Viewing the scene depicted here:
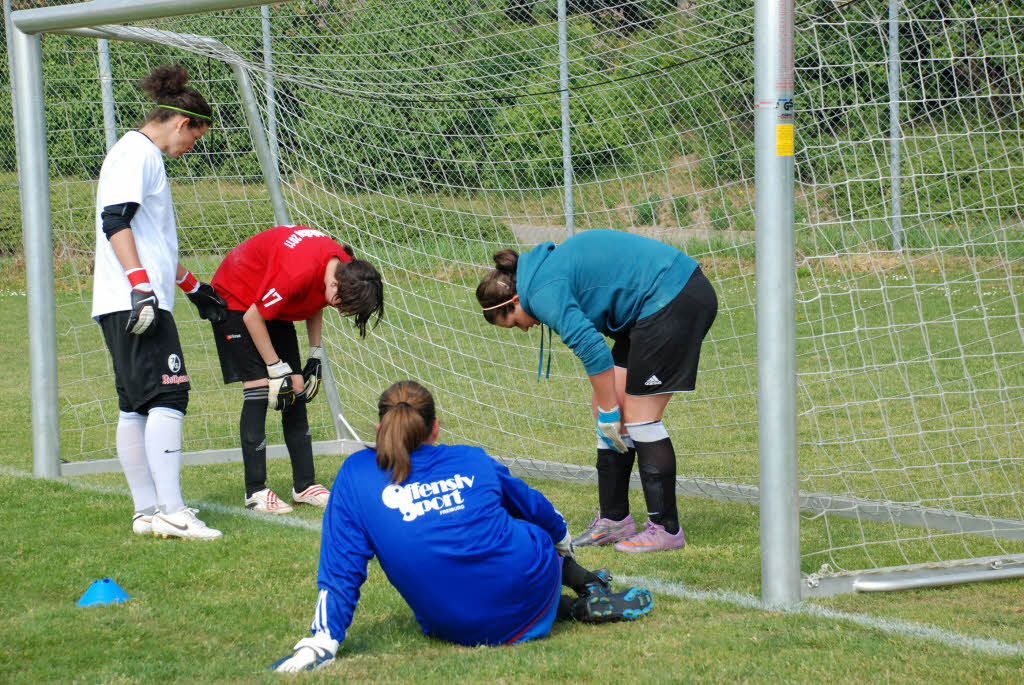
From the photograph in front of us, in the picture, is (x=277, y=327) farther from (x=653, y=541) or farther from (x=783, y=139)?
(x=783, y=139)

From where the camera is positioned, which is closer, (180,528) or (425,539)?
(425,539)

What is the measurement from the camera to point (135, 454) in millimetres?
5062

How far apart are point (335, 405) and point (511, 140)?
84.9 inches

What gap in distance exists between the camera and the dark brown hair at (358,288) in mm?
4859

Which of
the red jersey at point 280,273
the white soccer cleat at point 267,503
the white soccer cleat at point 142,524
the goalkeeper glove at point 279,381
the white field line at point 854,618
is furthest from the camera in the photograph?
the white soccer cleat at point 267,503

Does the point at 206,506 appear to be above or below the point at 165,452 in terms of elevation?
below

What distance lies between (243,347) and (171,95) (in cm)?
131

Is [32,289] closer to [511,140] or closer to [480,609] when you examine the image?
[511,140]

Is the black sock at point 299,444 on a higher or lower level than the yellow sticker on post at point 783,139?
lower

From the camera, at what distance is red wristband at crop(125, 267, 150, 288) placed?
475 cm

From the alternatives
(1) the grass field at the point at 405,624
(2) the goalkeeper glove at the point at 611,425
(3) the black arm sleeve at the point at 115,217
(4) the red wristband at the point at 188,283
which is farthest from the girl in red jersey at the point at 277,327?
(2) the goalkeeper glove at the point at 611,425

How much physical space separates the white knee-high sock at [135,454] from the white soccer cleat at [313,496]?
886 mm

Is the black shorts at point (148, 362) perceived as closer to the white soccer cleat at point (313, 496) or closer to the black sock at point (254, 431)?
the black sock at point (254, 431)

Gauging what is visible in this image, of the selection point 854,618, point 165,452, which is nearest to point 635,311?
point 854,618
